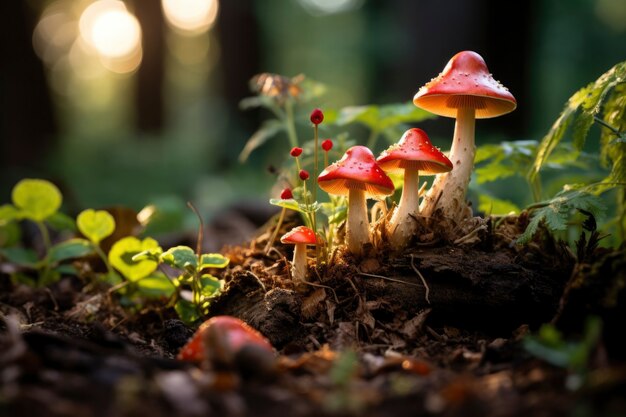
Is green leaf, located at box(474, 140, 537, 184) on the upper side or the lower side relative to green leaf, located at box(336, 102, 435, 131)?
lower

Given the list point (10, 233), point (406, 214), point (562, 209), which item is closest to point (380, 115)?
point (406, 214)

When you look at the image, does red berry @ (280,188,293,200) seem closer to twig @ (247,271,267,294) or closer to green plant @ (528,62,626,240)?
twig @ (247,271,267,294)

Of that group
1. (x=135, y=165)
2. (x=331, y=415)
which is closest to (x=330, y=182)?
(x=331, y=415)

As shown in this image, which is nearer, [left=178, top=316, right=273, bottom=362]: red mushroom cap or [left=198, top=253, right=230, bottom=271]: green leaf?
[left=178, top=316, right=273, bottom=362]: red mushroom cap

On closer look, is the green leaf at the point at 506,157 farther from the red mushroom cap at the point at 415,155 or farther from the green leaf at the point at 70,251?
the green leaf at the point at 70,251

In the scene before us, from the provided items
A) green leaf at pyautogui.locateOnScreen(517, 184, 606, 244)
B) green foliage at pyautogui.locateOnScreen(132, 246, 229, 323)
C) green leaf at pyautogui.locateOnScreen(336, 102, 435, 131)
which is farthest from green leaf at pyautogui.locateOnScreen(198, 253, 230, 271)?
green leaf at pyautogui.locateOnScreen(517, 184, 606, 244)

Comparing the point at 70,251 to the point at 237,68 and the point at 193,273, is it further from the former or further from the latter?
the point at 237,68
